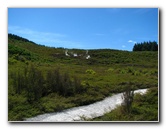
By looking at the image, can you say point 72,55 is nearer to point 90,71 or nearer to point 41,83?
point 90,71

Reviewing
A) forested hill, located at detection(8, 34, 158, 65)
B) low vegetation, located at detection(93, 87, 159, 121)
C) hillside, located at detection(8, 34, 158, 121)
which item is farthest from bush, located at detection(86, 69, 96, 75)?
low vegetation, located at detection(93, 87, 159, 121)

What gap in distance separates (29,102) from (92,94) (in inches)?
46.0

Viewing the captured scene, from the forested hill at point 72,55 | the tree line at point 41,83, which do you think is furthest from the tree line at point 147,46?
the tree line at point 41,83

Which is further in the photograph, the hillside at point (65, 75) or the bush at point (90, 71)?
the bush at point (90, 71)

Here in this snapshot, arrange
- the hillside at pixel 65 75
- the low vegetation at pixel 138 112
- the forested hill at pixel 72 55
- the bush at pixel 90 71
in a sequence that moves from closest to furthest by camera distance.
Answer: the low vegetation at pixel 138 112, the hillside at pixel 65 75, the forested hill at pixel 72 55, the bush at pixel 90 71

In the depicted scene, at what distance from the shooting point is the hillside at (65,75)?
226 inches

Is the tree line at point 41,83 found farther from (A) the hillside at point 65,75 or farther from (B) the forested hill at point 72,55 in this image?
(B) the forested hill at point 72,55

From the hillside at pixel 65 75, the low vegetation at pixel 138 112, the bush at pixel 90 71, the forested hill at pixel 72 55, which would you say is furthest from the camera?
the bush at pixel 90 71

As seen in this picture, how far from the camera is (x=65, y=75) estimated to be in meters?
6.08

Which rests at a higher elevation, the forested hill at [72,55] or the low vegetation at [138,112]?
the forested hill at [72,55]

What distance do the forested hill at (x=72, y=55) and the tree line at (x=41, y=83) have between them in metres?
0.26

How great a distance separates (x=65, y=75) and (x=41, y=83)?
0.44 m

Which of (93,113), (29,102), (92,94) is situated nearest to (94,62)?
(92,94)
